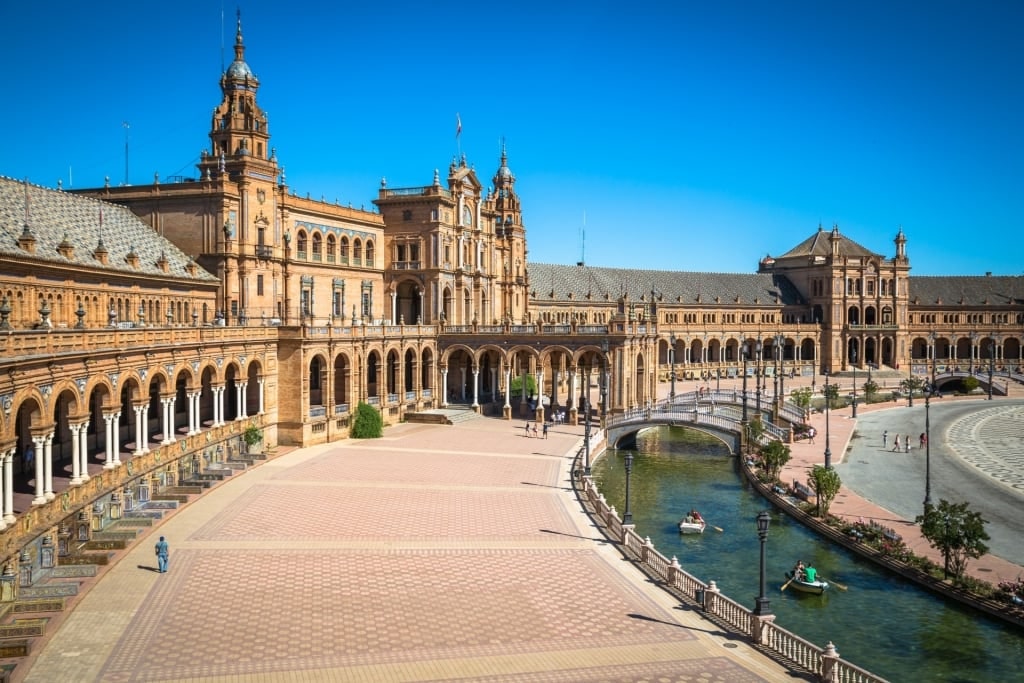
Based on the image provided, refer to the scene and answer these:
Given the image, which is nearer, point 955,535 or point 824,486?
point 955,535

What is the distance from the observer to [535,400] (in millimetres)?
81812

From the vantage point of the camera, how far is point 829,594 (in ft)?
111

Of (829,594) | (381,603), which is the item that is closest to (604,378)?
(829,594)

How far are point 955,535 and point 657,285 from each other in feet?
308

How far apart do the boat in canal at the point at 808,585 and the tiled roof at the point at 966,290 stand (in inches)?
4436

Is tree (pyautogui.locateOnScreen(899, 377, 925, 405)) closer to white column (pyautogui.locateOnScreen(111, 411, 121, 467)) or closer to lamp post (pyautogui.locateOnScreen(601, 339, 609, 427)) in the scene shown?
lamp post (pyautogui.locateOnScreen(601, 339, 609, 427))

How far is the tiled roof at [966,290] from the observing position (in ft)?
446

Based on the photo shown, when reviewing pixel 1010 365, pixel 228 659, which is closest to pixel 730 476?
pixel 228 659

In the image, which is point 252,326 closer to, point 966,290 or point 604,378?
point 604,378

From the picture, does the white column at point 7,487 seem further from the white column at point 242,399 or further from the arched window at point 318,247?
the arched window at point 318,247

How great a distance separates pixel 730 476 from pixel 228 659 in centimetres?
3972

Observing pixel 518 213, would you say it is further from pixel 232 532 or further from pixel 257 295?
pixel 232 532

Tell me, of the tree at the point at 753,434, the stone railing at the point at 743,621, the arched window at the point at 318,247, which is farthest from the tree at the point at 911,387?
the stone railing at the point at 743,621

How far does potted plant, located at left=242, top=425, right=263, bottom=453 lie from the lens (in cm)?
5216
